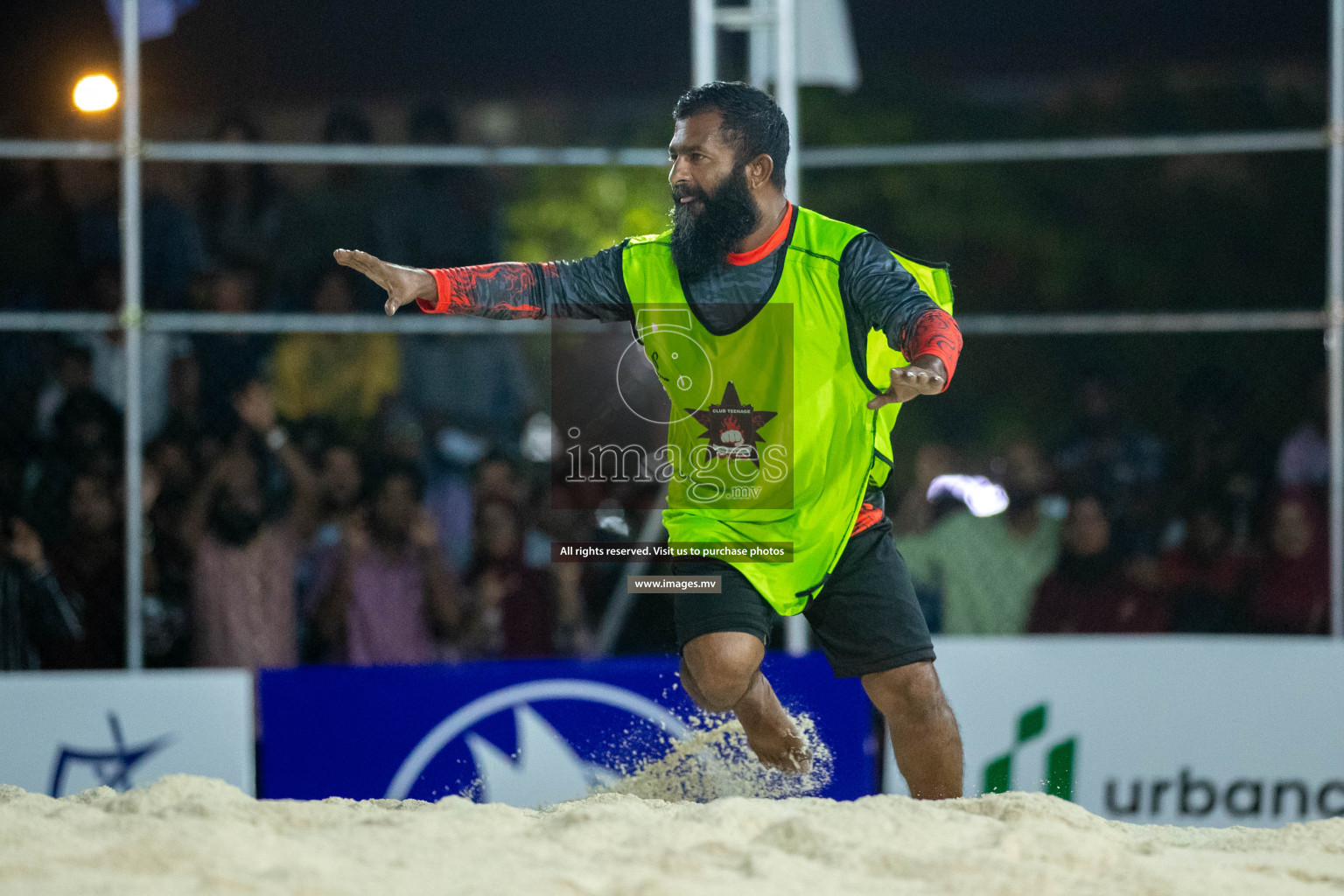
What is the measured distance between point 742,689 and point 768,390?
2.73 feet

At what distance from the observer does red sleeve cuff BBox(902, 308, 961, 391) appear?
128 inches

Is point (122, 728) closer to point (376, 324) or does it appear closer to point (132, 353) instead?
point (132, 353)

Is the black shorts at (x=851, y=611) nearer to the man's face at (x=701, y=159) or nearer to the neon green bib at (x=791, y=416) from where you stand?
the neon green bib at (x=791, y=416)

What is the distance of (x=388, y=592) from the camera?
5.16m

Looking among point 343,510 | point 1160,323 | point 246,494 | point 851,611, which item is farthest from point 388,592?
point 1160,323

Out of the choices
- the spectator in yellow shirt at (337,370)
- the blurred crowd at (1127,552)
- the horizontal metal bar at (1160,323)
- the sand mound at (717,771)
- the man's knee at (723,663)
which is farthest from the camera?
the spectator in yellow shirt at (337,370)

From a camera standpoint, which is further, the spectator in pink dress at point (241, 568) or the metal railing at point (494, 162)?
the spectator in pink dress at point (241, 568)

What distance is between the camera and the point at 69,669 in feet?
16.8

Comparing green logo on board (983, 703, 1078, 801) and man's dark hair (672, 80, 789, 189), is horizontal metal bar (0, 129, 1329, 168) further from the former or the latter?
green logo on board (983, 703, 1078, 801)

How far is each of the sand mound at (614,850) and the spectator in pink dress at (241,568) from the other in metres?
2.08

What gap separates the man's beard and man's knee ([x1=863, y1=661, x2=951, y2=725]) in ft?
4.02

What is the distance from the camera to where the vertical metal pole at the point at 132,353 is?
4883mm

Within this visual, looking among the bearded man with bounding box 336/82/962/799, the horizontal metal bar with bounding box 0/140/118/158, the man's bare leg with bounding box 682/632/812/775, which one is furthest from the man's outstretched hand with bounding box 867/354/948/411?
the horizontal metal bar with bounding box 0/140/118/158

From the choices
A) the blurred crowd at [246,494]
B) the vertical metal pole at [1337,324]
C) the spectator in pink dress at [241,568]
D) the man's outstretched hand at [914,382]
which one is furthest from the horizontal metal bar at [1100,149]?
the spectator in pink dress at [241,568]
